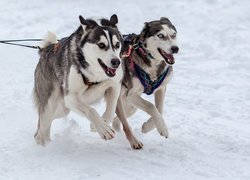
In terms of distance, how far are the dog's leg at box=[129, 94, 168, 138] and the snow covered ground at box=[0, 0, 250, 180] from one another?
0.54ft

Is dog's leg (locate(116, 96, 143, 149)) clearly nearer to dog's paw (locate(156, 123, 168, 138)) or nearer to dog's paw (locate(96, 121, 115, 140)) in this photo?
dog's paw (locate(156, 123, 168, 138))

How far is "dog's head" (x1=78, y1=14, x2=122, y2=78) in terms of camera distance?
4562 mm

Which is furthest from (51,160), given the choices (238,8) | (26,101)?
(238,8)

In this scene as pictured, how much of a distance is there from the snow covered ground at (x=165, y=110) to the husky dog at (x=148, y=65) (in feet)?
1.23

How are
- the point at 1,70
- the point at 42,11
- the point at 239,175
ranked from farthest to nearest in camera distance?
the point at 42,11 < the point at 1,70 < the point at 239,175

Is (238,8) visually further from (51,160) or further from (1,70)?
(51,160)

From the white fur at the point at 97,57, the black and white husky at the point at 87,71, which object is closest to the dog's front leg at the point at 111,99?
the black and white husky at the point at 87,71

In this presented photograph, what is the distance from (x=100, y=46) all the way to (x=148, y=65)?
2.86ft

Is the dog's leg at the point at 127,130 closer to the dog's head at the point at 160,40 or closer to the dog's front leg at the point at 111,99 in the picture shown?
the dog's front leg at the point at 111,99

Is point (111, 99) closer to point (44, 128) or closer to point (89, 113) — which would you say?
point (89, 113)

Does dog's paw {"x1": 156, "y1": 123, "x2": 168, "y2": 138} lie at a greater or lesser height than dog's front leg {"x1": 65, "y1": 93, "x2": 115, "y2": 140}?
lesser

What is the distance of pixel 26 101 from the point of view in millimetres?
7086

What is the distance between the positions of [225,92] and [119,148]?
2706mm

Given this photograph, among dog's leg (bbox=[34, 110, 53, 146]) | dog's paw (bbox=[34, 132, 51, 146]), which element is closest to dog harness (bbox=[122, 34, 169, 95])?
dog's leg (bbox=[34, 110, 53, 146])
